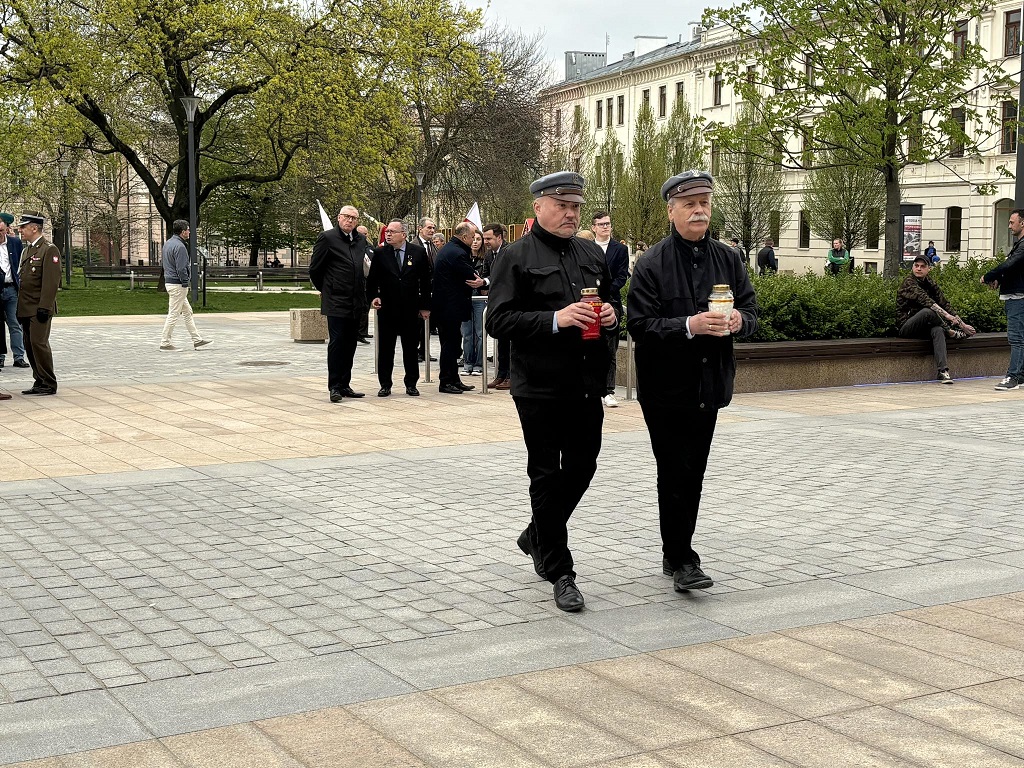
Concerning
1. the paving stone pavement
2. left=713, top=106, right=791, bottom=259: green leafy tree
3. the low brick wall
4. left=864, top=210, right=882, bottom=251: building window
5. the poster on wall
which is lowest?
the paving stone pavement

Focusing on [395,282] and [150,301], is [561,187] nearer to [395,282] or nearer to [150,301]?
[395,282]

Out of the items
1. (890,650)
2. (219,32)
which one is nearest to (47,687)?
(890,650)

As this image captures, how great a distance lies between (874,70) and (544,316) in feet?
49.5

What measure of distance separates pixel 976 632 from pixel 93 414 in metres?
8.89

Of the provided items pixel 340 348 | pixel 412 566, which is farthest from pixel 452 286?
pixel 412 566

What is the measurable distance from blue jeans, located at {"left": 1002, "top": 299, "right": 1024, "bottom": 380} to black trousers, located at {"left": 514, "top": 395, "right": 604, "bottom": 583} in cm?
1019

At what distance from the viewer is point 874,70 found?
19281mm

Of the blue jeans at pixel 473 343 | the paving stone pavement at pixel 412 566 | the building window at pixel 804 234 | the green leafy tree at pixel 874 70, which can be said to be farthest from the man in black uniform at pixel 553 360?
the building window at pixel 804 234

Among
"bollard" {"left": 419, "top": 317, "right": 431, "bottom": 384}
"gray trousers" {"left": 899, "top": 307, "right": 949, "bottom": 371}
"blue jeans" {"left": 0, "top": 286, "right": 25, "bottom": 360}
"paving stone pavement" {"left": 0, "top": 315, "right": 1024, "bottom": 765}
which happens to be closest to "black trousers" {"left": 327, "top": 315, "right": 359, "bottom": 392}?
"bollard" {"left": 419, "top": 317, "right": 431, "bottom": 384}

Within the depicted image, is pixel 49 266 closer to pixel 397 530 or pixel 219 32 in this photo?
pixel 397 530

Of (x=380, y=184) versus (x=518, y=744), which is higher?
(x=380, y=184)

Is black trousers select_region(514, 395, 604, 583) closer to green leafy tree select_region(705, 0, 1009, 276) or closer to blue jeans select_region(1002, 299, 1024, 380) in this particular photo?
blue jeans select_region(1002, 299, 1024, 380)

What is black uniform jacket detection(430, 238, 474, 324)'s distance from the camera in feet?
46.6

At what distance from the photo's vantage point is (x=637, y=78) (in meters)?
76.6
